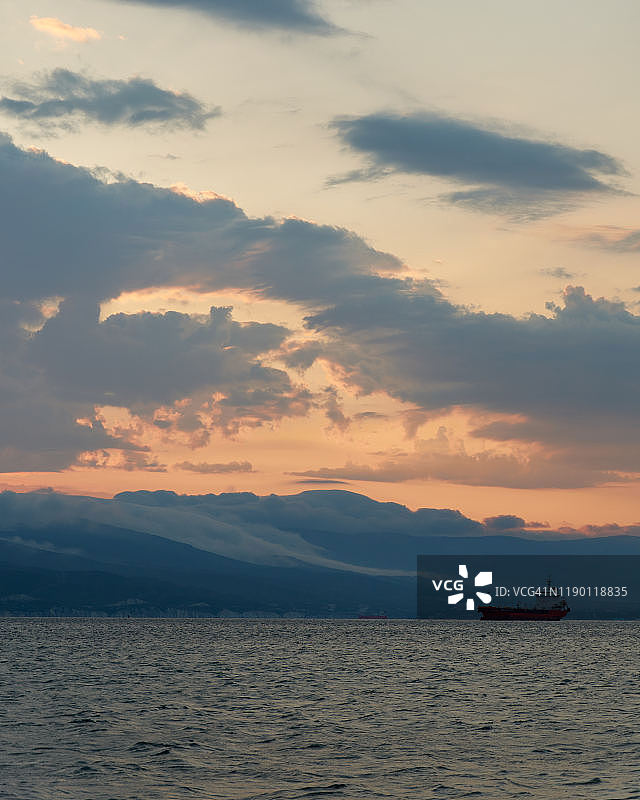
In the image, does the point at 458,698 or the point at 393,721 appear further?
the point at 458,698

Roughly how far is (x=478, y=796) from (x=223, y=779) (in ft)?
46.1

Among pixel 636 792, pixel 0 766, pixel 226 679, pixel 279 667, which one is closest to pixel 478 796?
pixel 636 792

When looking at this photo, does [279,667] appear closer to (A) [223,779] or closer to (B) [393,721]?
(B) [393,721]

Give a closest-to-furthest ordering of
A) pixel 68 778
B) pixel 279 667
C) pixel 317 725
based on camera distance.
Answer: pixel 68 778
pixel 317 725
pixel 279 667

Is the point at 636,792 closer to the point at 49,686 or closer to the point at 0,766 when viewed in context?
the point at 0,766

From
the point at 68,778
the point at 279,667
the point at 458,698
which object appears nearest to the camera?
the point at 68,778

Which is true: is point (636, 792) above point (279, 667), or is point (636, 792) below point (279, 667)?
above

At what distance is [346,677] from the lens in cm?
13450

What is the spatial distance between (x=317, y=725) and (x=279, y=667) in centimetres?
8022

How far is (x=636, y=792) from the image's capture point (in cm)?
5134

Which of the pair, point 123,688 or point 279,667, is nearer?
point 123,688

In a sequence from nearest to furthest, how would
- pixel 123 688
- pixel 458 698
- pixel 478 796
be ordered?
pixel 478 796 → pixel 458 698 → pixel 123 688

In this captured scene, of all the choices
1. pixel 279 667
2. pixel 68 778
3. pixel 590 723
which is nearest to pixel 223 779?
pixel 68 778

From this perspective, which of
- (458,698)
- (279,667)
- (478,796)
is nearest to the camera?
(478,796)
